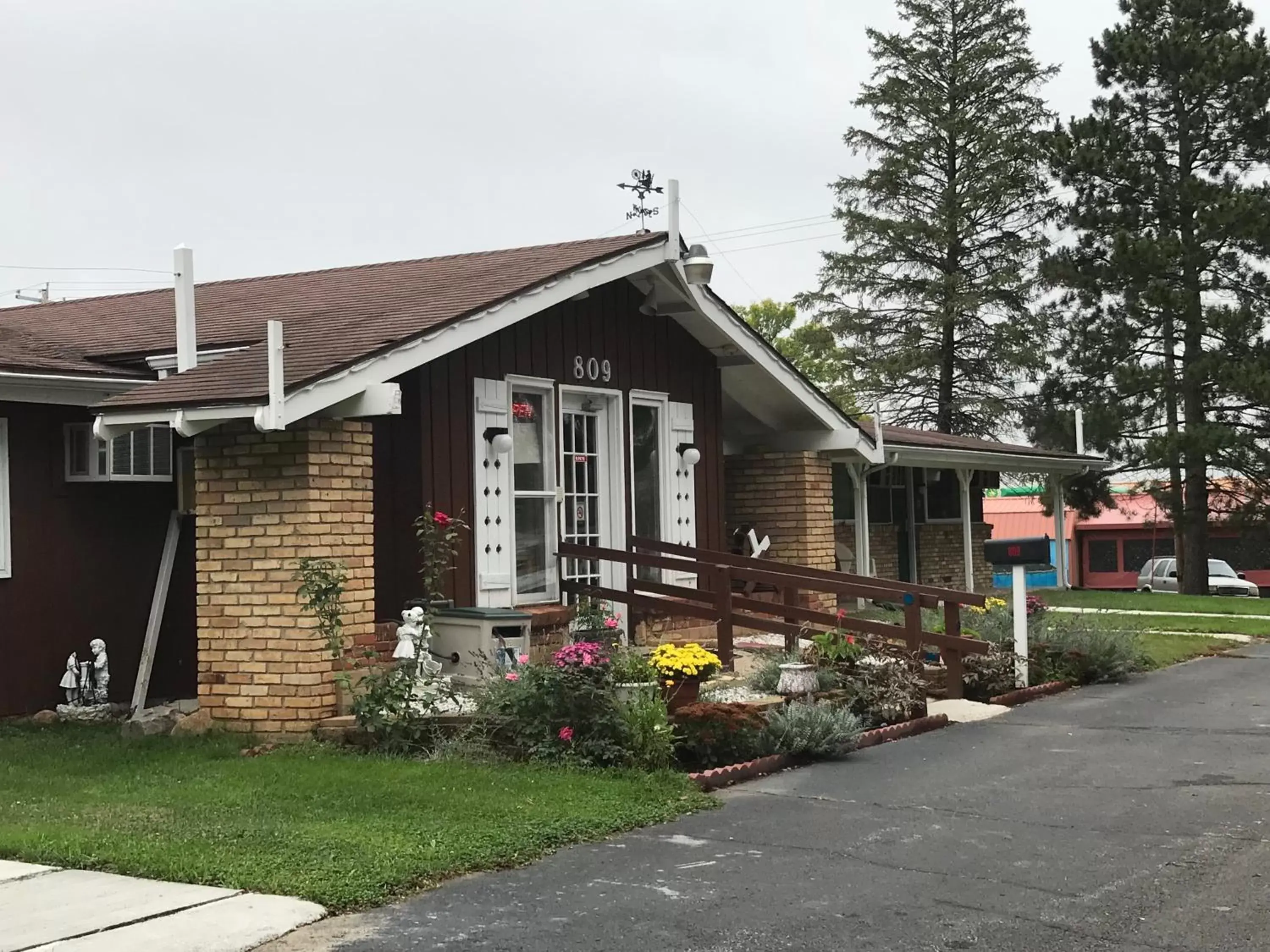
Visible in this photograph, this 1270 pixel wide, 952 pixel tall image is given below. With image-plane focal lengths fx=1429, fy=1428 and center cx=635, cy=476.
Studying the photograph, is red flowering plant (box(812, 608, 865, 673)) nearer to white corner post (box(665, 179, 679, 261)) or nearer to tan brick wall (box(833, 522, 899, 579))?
white corner post (box(665, 179, 679, 261))

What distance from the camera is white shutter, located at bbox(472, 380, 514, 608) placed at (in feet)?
38.4

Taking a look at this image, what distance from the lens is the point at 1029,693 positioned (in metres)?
12.5

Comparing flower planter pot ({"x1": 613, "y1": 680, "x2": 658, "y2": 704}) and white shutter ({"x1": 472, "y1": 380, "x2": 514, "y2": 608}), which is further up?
white shutter ({"x1": 472, "y1": 380, "x2": 514, "y2": 608})

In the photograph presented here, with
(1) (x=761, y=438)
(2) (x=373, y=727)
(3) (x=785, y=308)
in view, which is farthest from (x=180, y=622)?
(3) (x=785, y=308)

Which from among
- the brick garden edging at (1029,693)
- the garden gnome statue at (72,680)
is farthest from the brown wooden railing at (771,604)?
the garden gnome statue at (72,680)

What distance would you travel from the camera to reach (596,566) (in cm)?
1328

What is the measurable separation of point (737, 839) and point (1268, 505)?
27664mm

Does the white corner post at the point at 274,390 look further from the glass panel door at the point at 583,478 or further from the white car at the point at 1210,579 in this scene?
the white car at the point at 1210,579

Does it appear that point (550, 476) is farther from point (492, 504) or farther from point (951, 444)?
point (951, 444)

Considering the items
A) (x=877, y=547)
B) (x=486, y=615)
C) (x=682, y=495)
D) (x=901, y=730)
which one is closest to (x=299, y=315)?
(x=486, y=615)

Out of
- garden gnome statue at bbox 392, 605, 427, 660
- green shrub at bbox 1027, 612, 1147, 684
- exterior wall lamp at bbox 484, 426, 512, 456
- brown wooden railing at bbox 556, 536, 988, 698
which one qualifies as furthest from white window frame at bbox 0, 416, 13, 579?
green shrub at bbox 1027, 612, 1147, 684

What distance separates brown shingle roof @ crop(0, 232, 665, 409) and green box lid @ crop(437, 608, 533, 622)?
2.12 meters

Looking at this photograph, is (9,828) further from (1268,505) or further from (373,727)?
(1268,505)

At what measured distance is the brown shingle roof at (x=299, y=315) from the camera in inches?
375
